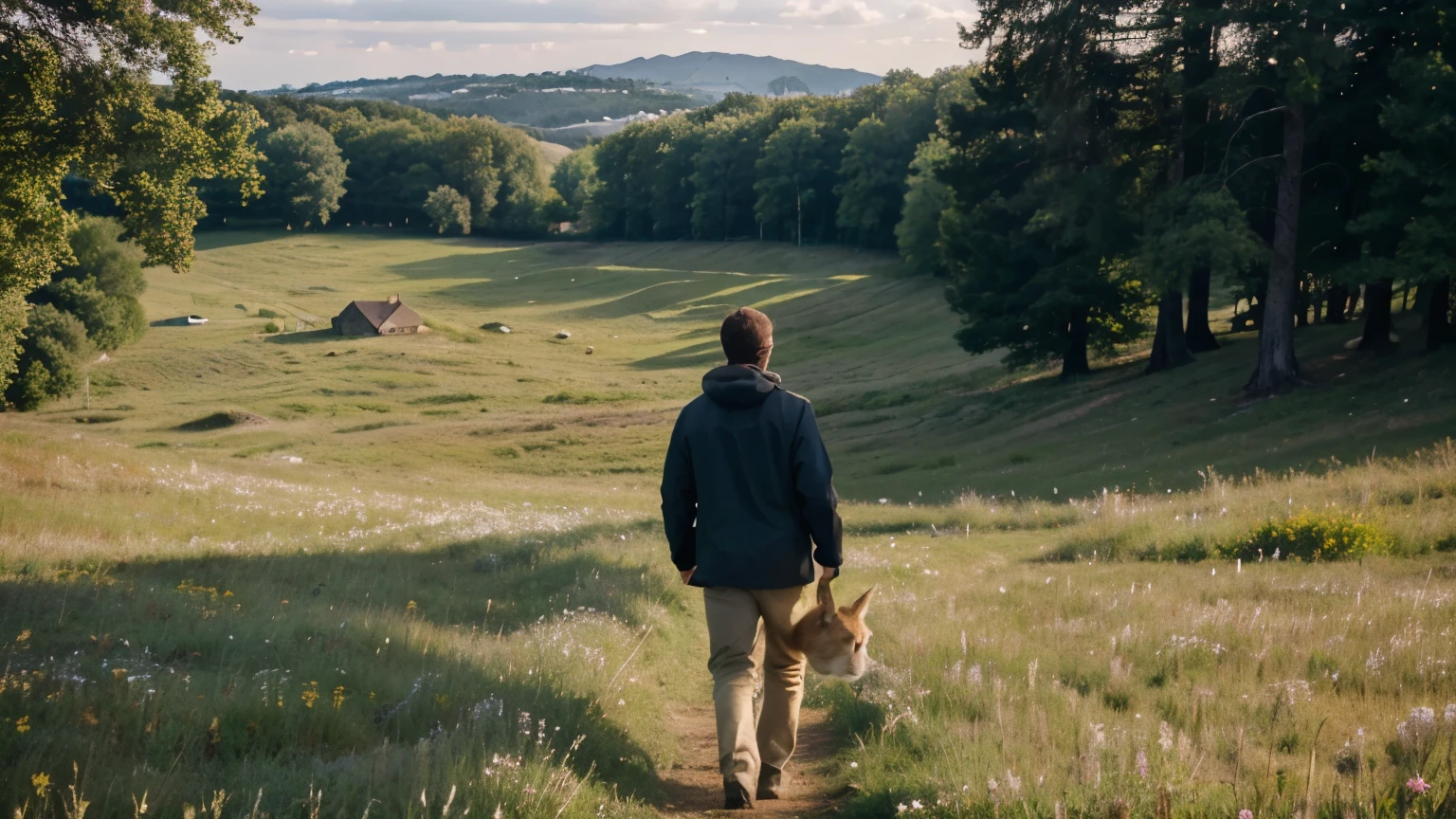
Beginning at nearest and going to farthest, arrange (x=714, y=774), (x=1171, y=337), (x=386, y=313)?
1. (x=714, y=774)
2. (x=1171, y=337)
3. (x=386, y=313)

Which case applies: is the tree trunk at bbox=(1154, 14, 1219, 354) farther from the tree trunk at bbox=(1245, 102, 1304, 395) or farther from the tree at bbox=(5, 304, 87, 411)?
the tree at bbox=(5, 304, 87, 411)

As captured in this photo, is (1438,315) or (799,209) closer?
(1438,315)

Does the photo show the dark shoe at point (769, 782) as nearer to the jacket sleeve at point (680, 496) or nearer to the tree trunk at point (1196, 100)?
the jacket sleeve at point (680, 496)

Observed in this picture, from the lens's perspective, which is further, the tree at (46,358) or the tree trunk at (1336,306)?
the tree at (46,358)

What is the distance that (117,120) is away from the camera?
18656 millimetres

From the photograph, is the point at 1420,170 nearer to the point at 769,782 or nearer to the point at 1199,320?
the point at 1199,320

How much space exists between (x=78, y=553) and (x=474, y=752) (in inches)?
335

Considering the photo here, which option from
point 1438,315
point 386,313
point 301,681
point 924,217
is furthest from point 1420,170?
point 386,313

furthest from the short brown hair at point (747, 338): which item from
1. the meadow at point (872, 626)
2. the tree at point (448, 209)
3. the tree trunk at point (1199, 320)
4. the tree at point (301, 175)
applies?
the tree at point (301, 175)

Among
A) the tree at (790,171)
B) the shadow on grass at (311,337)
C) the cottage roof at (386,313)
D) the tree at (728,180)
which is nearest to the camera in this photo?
the shadow on grass at (311,337)

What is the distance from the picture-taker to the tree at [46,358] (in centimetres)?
6650

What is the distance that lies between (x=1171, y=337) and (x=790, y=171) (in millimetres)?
92309

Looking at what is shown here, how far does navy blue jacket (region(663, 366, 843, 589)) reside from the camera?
5.97 meters

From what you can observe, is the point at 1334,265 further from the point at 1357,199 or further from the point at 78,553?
the point at 78,553
